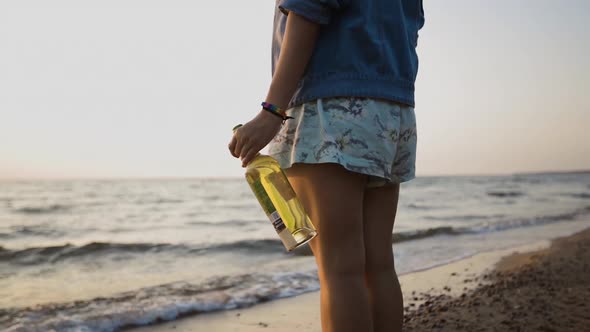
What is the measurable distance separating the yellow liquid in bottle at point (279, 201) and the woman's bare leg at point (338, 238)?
0.10 ft

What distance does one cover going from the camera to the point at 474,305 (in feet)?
10.8

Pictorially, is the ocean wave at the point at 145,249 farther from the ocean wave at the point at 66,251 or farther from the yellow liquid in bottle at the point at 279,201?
the yellow liquid in bottle at the point at 279,201

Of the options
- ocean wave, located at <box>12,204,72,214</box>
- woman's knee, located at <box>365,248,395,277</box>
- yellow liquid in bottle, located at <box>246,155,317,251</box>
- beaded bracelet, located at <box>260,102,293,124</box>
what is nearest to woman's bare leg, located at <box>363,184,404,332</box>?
woman's knee, located at <box>365,248,395,277</box>

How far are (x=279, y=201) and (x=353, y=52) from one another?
1.53 feet

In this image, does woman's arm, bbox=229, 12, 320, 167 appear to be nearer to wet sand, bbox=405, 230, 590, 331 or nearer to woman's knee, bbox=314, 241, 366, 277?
woman's knee, bbox=314, 241, 366, 277

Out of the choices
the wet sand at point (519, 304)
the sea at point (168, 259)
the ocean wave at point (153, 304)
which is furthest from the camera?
the sea at point (168, 259)

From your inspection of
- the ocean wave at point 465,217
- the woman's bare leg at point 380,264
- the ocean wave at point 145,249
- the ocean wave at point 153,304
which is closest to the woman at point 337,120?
the woman's bare leg at point 380,264

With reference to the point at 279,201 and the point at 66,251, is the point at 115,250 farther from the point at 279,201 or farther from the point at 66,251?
the point at 279,201

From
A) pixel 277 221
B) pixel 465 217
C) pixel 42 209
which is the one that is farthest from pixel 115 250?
pixel 42 209

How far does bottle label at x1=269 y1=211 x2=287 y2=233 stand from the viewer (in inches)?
53.9

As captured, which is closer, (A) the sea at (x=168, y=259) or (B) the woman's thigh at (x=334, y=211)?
(B) the woman's thigh at (x=334, y=211)

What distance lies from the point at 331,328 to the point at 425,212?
11.5 m

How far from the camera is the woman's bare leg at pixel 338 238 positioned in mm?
A: 1368

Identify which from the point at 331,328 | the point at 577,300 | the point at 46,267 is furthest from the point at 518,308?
the point at 46,267
